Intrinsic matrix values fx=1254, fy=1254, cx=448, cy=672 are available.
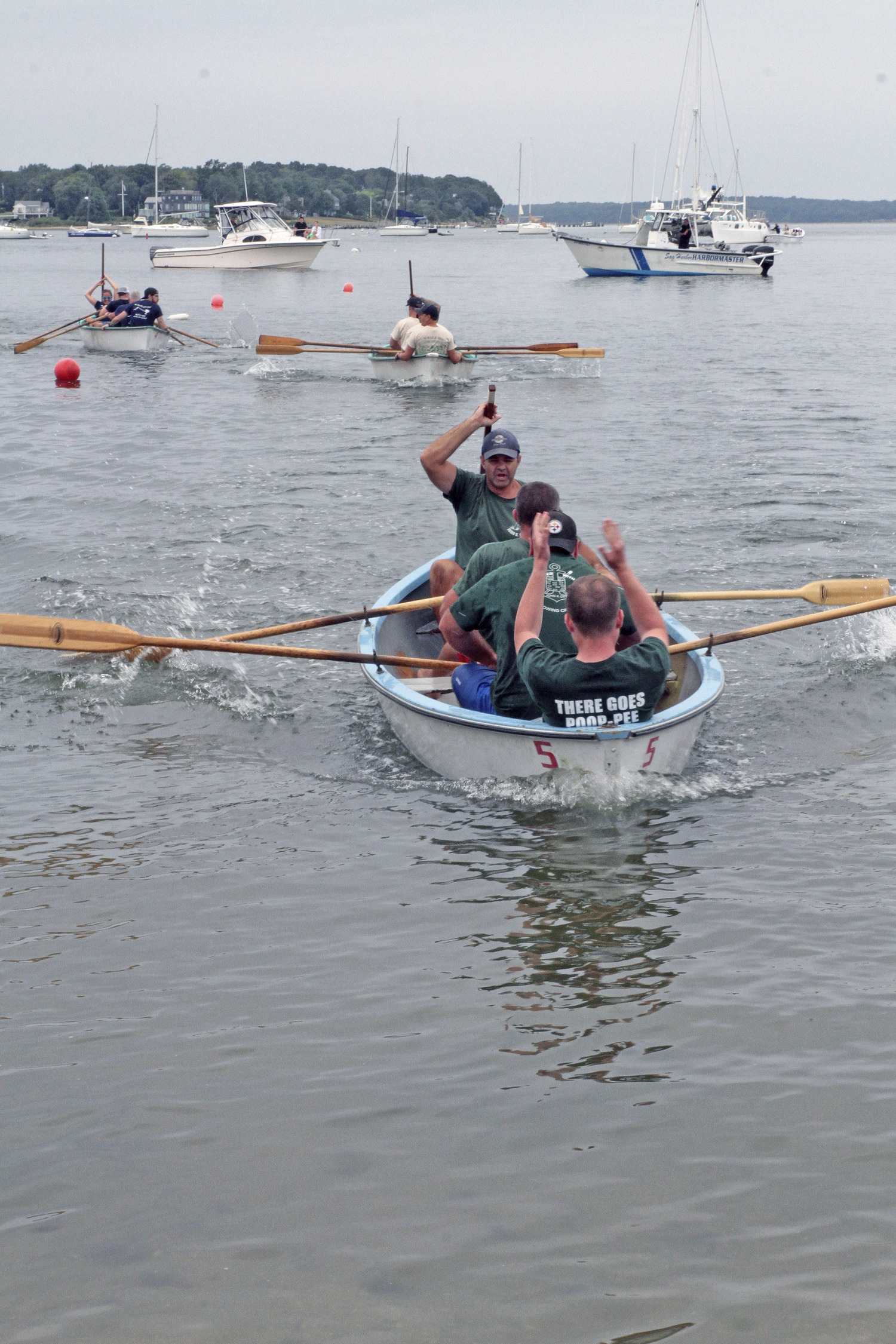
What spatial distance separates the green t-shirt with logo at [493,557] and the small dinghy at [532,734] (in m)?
0.76

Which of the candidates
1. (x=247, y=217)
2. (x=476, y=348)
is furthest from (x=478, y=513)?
(x=247, y=217)

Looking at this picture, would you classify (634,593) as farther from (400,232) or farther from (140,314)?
(400,232)

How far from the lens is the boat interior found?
811 centimetres

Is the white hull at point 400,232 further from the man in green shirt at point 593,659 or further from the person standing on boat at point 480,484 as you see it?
the man in green shirt at point 593,659

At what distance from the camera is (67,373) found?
82.4 ft

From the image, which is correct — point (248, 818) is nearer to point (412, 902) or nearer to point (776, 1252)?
point (412, 902)

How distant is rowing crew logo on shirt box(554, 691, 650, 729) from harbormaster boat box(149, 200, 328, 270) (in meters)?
56.5

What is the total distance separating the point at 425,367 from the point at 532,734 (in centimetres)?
1856

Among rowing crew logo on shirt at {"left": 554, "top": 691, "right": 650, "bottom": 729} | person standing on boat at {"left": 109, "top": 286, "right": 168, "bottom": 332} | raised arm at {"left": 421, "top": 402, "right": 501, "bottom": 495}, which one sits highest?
person standing on boat at {"left": 109, "top": 286, "right": 168, "bottom": 332}

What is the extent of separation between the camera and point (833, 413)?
72.0 feet

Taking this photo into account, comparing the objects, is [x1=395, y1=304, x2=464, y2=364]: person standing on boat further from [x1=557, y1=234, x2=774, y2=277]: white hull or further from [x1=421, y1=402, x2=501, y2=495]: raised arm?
[x1=557, y1=234, x2=774, y2=277]: white hull

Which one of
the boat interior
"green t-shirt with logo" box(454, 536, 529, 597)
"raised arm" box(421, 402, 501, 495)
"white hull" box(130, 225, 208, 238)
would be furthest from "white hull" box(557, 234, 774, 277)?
"white hull" box(130, 225, 208, 238)

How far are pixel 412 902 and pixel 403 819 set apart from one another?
3.45 feet

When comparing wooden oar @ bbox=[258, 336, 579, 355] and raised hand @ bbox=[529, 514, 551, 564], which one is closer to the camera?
raised hand @ bbox=[529, 514, 551, 564]
